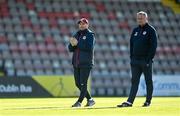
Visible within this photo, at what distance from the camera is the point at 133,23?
3409 centimetres

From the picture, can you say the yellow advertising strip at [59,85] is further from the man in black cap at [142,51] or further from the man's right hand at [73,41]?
the man in black cap at [142,51]

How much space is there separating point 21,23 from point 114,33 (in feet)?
16.5

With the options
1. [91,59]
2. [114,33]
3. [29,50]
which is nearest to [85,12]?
[114,33]

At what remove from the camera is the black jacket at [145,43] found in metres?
A: 14.2

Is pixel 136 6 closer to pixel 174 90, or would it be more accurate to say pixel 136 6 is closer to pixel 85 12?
pixel 85 12

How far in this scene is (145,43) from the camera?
14.3 meters

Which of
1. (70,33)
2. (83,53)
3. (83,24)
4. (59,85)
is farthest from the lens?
(70,33)

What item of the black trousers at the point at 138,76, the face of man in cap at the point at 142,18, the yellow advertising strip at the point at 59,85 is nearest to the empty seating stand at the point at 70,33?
the yellow advertising strip at the point at 59,85

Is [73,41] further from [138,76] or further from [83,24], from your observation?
[138,76]

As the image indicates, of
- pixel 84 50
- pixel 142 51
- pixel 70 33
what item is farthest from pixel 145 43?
pixel 70 33

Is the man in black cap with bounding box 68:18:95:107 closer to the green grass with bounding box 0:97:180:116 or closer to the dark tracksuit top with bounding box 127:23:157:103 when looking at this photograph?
the green grass with bounding box 0:97:180:116

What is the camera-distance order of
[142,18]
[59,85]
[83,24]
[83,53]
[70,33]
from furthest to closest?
[70,33]
[59,85]
[83,53]
[83,24]
[142,18]

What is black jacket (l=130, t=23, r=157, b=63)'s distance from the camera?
1424 centimetres

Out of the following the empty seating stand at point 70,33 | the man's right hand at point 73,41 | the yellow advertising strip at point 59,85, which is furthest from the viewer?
the empty seating stand at point 70,33
